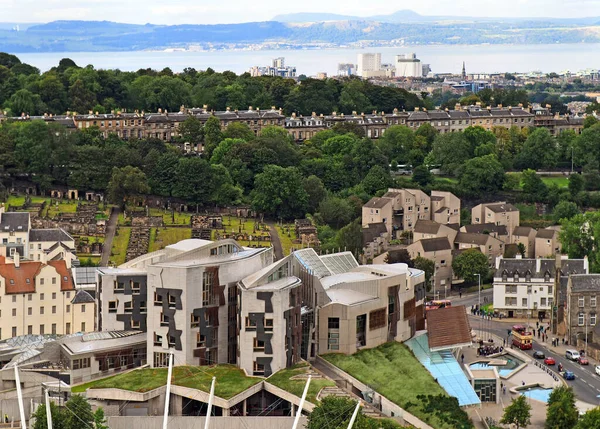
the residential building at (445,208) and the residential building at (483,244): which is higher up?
the residential building at (445,208)

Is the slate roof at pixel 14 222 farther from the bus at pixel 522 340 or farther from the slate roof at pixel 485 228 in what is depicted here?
the slate roof at pixel 485 228

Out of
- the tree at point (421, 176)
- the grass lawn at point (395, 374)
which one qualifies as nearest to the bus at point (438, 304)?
the grass lawn at point (395, 374)

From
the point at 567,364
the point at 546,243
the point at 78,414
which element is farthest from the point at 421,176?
the point at 78,414

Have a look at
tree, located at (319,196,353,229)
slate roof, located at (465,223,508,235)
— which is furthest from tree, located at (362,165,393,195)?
slate roof, located at (465,223,508,235)

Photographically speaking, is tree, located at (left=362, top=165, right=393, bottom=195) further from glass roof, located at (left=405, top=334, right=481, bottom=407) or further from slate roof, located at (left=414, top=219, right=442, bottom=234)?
glass roof, located at (left=405, top=334, right=481, bottom=407)

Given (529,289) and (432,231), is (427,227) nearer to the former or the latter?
(432,231)
